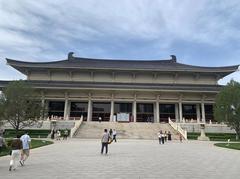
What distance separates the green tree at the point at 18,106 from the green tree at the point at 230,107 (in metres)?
21.0

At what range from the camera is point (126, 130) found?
127 ft

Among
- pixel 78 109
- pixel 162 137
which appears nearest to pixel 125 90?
pixel 78 109

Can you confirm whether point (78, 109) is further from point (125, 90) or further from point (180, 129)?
point (180, 129)

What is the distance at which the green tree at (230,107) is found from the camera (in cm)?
3316

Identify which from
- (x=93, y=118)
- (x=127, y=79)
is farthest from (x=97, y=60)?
(x=93, y=118)

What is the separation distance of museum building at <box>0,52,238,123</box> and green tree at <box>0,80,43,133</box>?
13404 mm

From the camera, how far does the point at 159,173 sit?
9664 millimetres

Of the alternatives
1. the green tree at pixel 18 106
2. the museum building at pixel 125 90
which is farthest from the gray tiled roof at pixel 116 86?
the green tree at pixel 18 106

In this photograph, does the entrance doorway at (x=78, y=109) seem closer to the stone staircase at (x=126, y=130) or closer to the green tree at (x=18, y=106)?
the stone staircase at (x=126, y=130)

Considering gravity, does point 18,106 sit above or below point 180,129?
above

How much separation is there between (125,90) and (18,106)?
20077 millimetres

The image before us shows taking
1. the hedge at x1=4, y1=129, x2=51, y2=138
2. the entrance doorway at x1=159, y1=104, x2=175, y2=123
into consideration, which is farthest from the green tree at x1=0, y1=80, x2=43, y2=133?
the entrance doorway at x1=159, y1=104, x2=175, y2=123

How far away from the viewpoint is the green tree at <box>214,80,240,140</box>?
109ft

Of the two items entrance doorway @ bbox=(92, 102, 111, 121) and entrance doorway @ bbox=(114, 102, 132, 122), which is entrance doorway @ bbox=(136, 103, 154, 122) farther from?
entrance doorway @ bbox=(92, 102, 111, 121)
